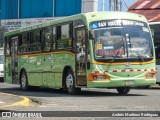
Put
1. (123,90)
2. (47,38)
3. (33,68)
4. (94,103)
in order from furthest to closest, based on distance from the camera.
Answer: (33,68) → (47,38) → (123,90) → (94,103)

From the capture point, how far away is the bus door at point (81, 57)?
18156 mm

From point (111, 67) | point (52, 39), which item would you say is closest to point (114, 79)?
point (111, 67)

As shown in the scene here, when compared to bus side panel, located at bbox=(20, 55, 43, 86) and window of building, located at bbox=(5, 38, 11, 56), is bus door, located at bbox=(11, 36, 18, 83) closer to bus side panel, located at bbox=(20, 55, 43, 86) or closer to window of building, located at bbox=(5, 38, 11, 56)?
window of building, located at bbox=(5, 38, 11, 56)

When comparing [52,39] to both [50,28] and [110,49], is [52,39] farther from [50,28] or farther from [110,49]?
[110,49]

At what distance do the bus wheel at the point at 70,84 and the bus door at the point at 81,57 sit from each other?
Result: 1.23 feet

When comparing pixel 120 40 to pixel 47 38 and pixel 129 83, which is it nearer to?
pixel 129 83

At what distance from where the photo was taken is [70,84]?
19.1 metres

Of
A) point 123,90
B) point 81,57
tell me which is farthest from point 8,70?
point 81,57

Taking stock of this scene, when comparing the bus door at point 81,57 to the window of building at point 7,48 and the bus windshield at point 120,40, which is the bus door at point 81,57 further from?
the window of building at point 7,48

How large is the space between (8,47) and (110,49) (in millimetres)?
9646

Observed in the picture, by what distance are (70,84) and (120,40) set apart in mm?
2777

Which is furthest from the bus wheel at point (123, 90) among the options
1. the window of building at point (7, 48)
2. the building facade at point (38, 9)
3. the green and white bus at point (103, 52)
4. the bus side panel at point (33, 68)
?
the building facade at point (38, 9)

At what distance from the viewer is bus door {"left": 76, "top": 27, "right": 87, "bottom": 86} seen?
18156 mm

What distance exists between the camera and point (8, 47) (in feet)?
85.5
